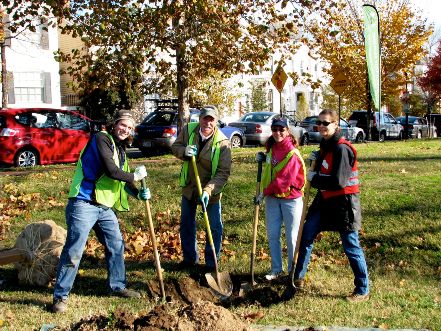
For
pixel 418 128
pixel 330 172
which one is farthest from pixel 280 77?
pixel 418 128

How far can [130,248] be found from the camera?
7.91 meters

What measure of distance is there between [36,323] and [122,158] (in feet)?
5.69

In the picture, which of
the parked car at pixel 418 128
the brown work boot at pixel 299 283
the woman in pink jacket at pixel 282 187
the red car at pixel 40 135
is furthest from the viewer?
the parked car at pixel 418 128

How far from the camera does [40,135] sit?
52.5 feet

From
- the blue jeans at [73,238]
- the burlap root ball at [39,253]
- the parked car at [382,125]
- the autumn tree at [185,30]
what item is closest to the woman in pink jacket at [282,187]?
the blue jeans at [73,238]

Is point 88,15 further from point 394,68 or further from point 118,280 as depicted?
point 394,68

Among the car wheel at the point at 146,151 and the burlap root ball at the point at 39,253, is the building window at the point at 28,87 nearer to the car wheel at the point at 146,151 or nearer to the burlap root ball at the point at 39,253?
the car wheel at the point at 146,151

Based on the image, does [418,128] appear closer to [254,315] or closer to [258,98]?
[258,98]

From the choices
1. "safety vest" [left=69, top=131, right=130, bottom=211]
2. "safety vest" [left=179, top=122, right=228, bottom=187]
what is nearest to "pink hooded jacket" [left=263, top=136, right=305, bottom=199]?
"safety vest" [left=179, top=122, right=228, bottom=187]

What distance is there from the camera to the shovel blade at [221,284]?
20.2 feet

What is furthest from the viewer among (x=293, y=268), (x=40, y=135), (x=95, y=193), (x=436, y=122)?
(x=436, y=122)

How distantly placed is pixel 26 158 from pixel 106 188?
35.2 feet

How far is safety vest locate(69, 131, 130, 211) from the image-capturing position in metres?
5.71

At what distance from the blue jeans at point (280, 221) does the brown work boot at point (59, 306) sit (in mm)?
2205
